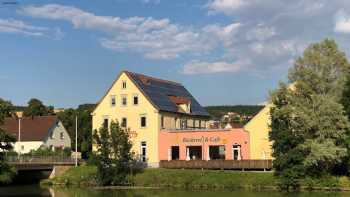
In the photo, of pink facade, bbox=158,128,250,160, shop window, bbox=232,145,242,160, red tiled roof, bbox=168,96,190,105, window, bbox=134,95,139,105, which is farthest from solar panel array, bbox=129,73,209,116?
shop window, bbox=232,145,242,160

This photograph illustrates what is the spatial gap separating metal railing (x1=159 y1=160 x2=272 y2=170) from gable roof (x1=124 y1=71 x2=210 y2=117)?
24.9 ft

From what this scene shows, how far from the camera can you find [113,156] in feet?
191

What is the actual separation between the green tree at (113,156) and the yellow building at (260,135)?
12663 millimetres

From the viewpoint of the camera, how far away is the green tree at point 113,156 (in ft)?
189

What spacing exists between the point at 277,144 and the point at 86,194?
17.3m

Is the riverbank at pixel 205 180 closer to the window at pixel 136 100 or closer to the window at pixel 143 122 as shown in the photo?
the window at pixel 143 122

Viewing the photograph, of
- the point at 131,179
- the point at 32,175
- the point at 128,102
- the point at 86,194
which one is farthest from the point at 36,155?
the point at 86,194

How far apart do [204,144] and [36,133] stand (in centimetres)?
3271

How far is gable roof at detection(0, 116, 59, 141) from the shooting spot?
277ft

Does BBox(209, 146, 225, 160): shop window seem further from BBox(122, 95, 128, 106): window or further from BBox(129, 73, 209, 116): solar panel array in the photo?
BBox(122, 95, 128, 106): window

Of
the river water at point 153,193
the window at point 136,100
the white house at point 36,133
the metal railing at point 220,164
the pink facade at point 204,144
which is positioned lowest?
the river water at point 153,193

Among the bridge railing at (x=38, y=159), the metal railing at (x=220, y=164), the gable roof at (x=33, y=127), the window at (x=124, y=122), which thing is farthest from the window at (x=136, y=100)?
the gable roof at (x=33, y=127)

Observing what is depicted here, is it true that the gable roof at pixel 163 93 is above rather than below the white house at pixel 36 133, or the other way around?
above

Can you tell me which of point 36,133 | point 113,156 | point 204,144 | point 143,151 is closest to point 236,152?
point 204,144
